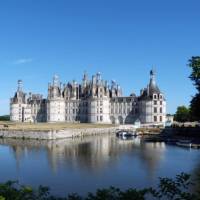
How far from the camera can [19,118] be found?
12169 cm

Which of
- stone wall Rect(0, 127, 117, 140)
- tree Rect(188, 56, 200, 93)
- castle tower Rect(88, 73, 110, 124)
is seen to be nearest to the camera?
tree Rect(188, 56, 200, 93)

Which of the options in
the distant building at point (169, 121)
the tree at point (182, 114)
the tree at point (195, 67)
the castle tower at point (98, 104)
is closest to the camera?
the tree at point (195, 67)

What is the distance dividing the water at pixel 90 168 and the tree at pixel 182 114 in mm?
70907

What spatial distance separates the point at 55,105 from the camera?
11450cm

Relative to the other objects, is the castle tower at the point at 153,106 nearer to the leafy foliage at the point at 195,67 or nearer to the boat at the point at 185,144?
the boat at the point at 185,144

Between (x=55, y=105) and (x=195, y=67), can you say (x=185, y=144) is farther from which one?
(x=55, y=105)

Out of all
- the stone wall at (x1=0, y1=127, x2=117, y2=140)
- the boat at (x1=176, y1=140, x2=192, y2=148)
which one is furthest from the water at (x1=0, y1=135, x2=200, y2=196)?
A: the stone wall at (x1=0, y1=127, x2=117, y2=140)

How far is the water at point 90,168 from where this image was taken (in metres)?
27.4

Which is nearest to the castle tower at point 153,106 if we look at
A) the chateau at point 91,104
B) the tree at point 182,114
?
the chateau at point 91,104

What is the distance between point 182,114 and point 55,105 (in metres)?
40.2

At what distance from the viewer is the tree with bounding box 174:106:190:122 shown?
117488 mm

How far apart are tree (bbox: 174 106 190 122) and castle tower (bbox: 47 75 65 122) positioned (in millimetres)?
37101

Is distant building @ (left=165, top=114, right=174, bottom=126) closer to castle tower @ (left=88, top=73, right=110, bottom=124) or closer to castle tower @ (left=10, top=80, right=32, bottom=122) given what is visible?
castle tower @ (left=88, top=73, right=110, bottom=124)

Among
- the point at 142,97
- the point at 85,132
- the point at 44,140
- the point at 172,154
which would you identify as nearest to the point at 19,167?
the point at 172,154
